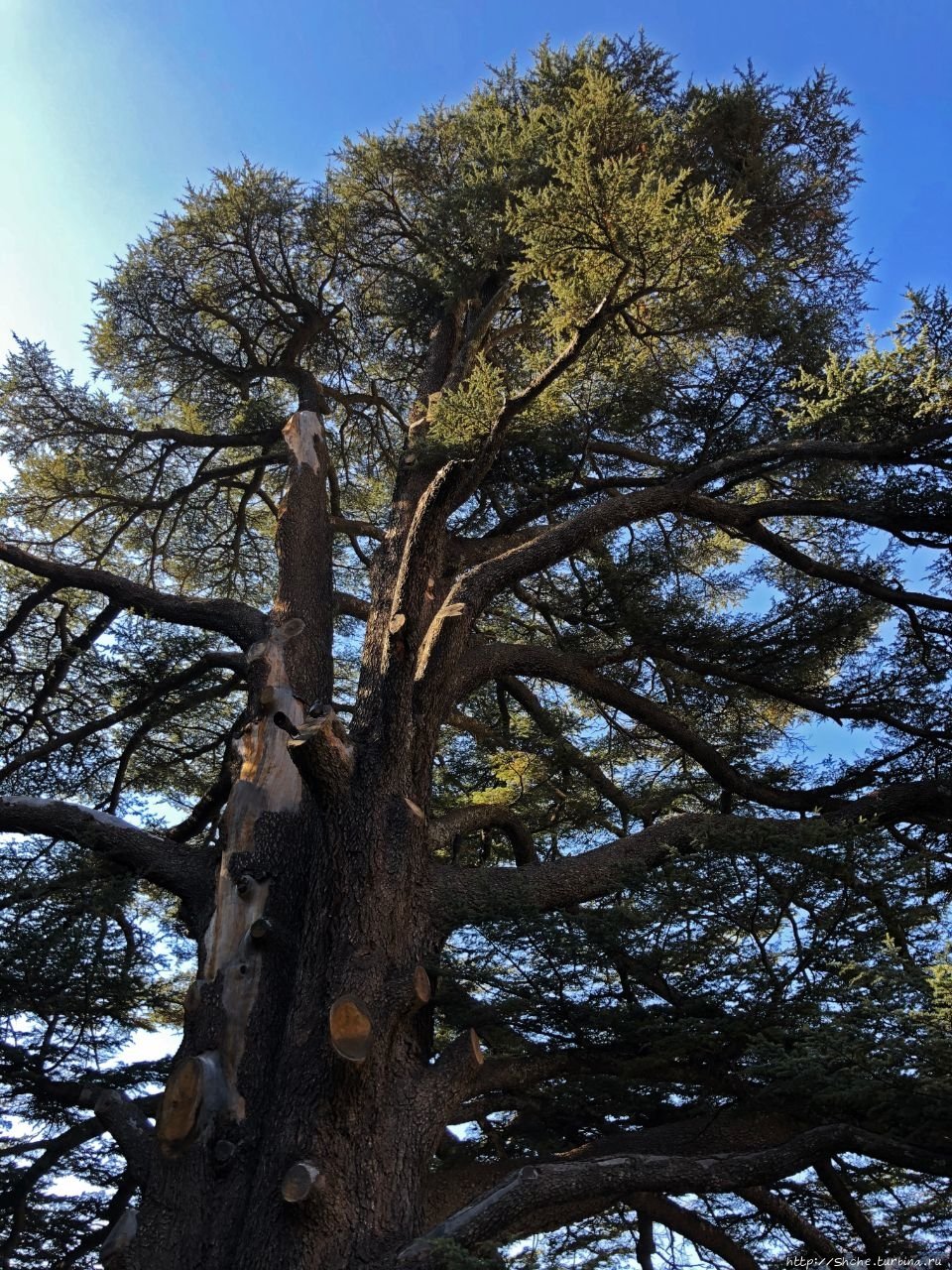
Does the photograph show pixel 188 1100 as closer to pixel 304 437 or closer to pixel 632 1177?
pixel 632 1177

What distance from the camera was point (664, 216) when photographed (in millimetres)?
5074

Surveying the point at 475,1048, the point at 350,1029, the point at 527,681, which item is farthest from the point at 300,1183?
the point at 527,681

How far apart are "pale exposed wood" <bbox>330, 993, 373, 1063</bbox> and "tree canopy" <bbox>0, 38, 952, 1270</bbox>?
0.14 meters

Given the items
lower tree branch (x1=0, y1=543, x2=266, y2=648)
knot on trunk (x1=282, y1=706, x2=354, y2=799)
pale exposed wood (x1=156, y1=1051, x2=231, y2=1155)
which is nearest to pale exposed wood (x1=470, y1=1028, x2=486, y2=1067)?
pale exposed wood (x1=156, y1=1051, x2=231, y2=1155)

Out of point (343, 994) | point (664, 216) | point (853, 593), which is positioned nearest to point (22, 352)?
point (664, 216)

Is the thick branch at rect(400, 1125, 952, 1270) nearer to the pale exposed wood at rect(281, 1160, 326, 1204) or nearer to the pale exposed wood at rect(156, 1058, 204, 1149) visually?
the pale exposed wood at rect(281, 1160, 326, 1204)

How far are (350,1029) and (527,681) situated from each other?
242 inches

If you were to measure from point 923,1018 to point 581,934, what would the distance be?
1532mm

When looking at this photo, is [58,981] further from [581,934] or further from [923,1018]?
[923,1018]

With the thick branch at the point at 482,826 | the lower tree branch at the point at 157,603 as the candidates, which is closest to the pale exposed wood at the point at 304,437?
the lower tree branch at the point at 157,603

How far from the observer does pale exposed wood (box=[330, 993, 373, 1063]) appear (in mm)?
4234

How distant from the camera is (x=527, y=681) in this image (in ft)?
33.6

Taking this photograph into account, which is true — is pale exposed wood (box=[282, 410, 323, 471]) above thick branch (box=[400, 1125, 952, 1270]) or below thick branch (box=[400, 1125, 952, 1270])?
above

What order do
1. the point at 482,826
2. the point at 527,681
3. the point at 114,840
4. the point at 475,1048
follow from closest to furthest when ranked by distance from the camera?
the point at 475,1048
the point at 114,840
the point at 482,826
the point at 527,681
